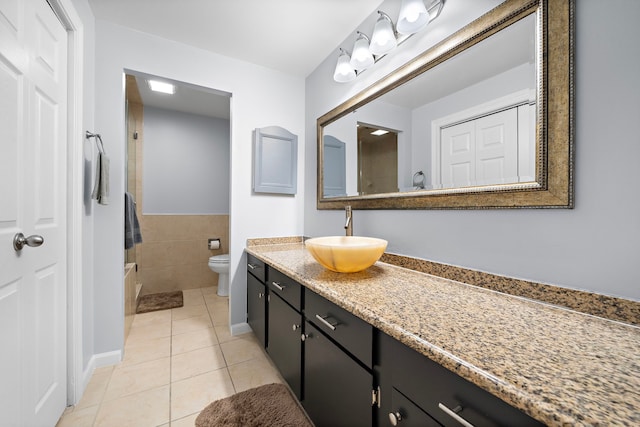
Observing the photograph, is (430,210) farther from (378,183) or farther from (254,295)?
(254,295)

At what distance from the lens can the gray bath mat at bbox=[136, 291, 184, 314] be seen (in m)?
2.70

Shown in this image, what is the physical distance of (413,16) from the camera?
4.07 feet

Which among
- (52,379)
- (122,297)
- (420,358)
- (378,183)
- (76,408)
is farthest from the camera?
(122,297)

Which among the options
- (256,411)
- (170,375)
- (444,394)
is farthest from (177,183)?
(444,394)

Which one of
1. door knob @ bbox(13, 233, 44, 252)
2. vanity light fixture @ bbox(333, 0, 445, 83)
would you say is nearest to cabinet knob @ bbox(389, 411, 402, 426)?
door knob @ bbox(13, 233, 44, 252)

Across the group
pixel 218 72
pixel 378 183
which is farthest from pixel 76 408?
pixel 218 72

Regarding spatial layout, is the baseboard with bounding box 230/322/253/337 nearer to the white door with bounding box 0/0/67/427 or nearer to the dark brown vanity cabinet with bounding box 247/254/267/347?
the dark brown vanity cabinet with bounding box 247/254/267/347

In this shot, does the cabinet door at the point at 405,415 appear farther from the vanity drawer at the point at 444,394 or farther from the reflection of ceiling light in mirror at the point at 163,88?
the reflection of ceiling light in mirror at the point at 163,88

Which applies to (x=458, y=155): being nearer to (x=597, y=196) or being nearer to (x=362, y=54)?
(x=597, y=196)

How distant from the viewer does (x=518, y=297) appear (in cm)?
92

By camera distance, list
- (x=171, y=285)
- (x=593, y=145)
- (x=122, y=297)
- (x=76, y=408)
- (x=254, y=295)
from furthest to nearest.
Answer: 1. (x=171, y=285)
2. (x=254, y=295)
3. (x=122, y=297)
4. (x=76, y=408)
5. (x=593, y=145)

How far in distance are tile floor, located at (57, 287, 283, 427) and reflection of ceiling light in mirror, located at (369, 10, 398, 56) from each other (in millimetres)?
A: 2106

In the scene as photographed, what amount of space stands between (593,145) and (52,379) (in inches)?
92.8

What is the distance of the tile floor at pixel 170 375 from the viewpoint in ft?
4.39
